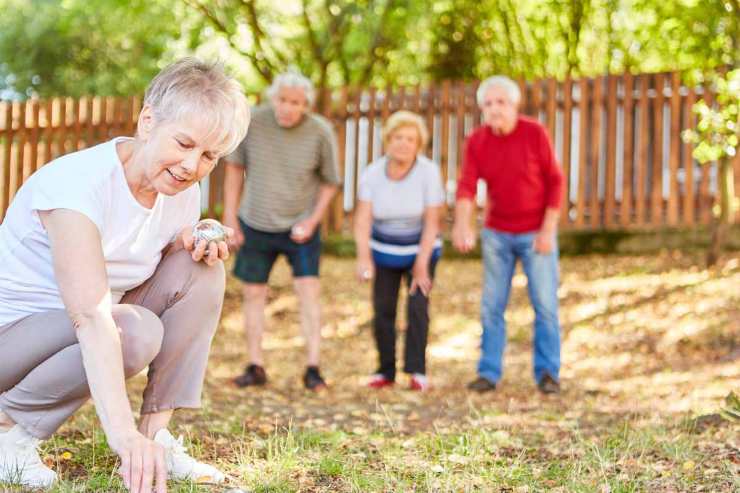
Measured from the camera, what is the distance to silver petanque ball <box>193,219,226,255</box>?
282cm

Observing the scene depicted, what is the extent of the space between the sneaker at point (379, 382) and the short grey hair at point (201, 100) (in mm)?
3127

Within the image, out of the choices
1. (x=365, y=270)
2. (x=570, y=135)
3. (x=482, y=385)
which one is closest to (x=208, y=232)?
(x=365, y=270)

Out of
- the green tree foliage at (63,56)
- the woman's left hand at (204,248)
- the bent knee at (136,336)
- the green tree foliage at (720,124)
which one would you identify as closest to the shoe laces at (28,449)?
the bent knee at (136,336)

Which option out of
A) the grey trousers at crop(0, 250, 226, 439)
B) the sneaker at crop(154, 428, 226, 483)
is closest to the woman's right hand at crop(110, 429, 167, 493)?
the grey trousers at crop(0, 250, 226, 439)

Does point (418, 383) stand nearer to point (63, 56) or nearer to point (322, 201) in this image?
point (322, 201)

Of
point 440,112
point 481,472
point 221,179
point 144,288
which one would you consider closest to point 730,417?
point 481,472

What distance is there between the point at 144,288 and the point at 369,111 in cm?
704

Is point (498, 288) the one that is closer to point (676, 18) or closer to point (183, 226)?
point (183, 226)

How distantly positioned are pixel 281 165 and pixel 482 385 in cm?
177

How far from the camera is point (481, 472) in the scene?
2969 millimetres

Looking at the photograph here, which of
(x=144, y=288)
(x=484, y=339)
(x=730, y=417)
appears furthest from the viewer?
(x=484, y=339)

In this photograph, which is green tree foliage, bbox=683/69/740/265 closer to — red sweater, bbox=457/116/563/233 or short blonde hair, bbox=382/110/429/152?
red sweater, bbox=457/116/563/233

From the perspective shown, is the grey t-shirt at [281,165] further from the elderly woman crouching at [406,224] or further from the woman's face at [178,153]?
the woman's face at [178,153]

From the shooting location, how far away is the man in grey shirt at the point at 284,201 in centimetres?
545
